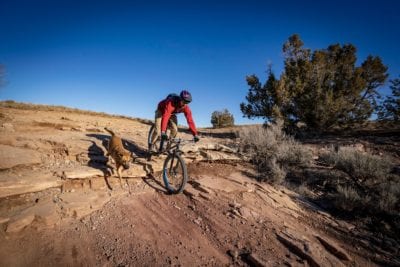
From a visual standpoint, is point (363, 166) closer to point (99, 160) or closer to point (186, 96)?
point (186, 96)

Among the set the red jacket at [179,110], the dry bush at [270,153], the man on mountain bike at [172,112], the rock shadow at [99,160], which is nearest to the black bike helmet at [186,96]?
the man on mountain bike at [172,112]

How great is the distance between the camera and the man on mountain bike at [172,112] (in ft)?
16.9

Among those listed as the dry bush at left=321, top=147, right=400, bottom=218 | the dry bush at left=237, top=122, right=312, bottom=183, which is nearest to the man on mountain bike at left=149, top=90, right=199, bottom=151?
the dry bush at left=237, top=122, right=312, bottom=183

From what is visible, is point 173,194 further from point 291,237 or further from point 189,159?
point 291,237

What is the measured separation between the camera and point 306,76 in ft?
48.9

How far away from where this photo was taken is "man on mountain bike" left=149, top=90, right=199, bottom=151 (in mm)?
5149

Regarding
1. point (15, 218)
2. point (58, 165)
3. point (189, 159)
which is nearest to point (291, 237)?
point (189, 159)

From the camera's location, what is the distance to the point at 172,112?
18.9 ft

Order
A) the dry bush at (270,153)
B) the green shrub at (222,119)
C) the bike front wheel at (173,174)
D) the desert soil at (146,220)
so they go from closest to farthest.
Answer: the desert soil at (146,220) → the bike front wheel at (173,174) → the dry bush at (270,153) → the green shrub at (222,119)

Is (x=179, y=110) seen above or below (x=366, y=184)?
above

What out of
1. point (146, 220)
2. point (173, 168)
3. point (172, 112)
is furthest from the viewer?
point (172, 112)

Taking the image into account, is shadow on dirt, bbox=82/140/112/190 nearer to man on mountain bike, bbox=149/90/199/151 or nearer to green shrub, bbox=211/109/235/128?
man on mountain bike, bbox=149/90/199/151

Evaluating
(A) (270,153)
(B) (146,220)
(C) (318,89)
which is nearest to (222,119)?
(C) (318,89)

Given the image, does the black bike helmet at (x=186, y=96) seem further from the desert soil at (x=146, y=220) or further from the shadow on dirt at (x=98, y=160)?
the shadow on dirt at (x=98, y=160)
